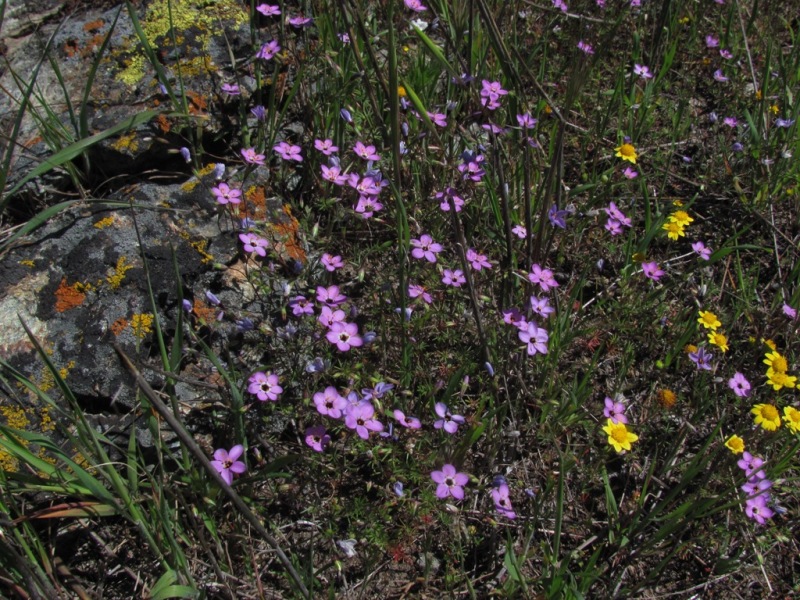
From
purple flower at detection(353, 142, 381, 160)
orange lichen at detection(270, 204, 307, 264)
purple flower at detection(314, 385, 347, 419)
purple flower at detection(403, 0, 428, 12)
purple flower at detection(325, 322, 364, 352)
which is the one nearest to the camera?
purple flower at detection(314, 385, 347, 419)

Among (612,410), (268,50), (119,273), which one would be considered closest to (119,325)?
(119,273)

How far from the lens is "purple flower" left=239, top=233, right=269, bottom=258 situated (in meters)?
2.65

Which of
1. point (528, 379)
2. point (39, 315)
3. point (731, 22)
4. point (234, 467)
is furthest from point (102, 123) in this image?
point (731, 22)

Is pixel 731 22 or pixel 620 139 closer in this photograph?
pixel 620 139

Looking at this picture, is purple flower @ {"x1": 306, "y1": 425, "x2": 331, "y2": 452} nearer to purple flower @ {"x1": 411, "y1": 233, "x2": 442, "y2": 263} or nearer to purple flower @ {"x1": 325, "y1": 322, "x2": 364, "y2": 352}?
purple flower @ {"x1": 325, "y1": 322, "x2": 364, "y2": 352}

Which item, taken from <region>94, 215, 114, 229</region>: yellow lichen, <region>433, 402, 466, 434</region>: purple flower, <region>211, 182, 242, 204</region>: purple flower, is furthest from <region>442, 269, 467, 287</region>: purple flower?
<region>94, 215, 114, 229</region>: yellow lichen

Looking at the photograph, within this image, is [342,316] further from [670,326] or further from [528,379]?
[670,326]

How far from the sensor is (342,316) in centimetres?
261

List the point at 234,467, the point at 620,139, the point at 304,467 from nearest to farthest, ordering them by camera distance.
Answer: the point at 234,467, the point at 304,467, the point at 620,139

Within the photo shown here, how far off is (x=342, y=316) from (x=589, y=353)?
4.01 ft

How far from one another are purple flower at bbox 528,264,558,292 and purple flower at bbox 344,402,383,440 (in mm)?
838

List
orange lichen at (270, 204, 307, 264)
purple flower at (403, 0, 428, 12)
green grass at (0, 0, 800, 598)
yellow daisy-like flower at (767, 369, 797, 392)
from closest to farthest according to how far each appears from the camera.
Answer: green grass at (0, 0, 800, 598), yellow daisy-like flower at (767, 369, 797, 392), orange lichen at (270, 204, 307, 264), purple flower at (403, 0, 428, 12)

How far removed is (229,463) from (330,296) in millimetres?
766

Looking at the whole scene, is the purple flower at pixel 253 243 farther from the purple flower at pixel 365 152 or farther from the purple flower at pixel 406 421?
the purple flower at pixel 406 421
